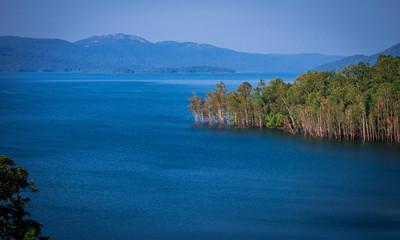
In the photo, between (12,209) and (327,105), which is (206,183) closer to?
(12,209)

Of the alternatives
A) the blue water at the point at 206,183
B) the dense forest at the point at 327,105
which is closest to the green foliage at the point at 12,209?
the blue water at the point at 206,183

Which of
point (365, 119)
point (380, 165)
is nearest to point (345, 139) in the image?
point (365, 119)

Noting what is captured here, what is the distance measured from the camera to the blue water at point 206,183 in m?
28.3

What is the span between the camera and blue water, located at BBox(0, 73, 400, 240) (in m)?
28.3

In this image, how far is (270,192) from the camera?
116ft

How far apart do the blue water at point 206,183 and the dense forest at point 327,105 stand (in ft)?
7.99

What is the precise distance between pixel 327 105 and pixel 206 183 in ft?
73.1

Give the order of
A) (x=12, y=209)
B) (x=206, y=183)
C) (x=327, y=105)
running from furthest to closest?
(x=327, y=105)
(x=206, y=183)
(x=12, y=209)

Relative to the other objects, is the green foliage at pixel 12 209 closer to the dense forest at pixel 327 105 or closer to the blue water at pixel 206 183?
the blue water at pixel 206 183

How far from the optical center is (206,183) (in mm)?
37688

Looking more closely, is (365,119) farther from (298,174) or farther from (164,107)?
(164,107)

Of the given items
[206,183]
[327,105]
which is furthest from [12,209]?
[327,105]

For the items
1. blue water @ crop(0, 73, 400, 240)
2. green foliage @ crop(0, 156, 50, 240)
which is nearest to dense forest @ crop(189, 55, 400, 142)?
blue water @ crop(0, 73, 400, 240)

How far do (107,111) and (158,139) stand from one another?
36.8m
